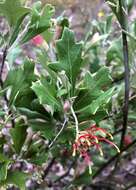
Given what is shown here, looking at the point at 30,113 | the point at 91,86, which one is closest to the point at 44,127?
the point at 30,113

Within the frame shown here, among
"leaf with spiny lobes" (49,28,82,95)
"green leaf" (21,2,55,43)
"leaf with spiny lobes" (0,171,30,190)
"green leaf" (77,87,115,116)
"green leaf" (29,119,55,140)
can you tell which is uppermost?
"green leaf" (21,2,55,43)

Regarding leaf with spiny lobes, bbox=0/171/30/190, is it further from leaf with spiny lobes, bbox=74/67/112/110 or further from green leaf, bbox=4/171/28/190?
leaf with spiny lobes, bbox=74/67/112/110

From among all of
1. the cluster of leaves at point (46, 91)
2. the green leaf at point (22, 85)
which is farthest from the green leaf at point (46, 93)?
the green leaf at point (22, 85)

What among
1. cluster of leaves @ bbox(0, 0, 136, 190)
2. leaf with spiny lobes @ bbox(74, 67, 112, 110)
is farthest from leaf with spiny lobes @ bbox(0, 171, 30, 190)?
leaf with spiny lobes @ bbox(74, 67, 112, 110)

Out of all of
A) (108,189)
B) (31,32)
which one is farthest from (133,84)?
(108,189)

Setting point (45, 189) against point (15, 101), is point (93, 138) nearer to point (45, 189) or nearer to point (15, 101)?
point (15, 101)

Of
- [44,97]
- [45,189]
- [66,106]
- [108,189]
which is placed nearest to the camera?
[44,97]
